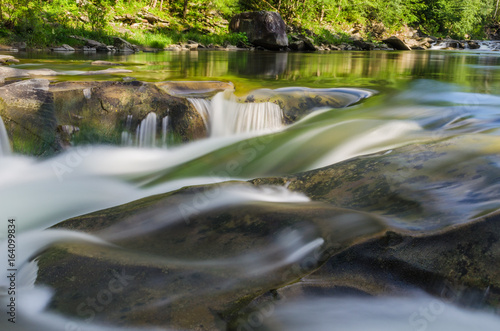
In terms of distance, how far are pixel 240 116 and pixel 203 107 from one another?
49 cm

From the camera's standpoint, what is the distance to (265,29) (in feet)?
75.0

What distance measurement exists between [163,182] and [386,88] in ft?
15.6

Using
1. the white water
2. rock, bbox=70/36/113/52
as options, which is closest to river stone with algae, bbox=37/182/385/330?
the white water

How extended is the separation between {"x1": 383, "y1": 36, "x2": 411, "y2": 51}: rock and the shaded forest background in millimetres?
3124

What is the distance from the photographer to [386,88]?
7203mm

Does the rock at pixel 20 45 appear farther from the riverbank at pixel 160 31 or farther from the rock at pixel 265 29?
the rock at pixel 265 29

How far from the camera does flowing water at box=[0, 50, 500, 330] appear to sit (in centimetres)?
180

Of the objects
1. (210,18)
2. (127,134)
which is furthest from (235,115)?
(210,18)

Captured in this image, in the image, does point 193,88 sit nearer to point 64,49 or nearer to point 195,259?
point 195,259

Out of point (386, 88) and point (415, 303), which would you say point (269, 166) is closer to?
point (415, 303)

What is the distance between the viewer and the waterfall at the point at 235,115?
5180mm

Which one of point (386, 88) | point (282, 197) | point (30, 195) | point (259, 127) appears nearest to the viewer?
point (282, 197)

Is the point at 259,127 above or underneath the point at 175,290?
above

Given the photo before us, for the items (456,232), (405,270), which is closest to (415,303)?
(405,270)
